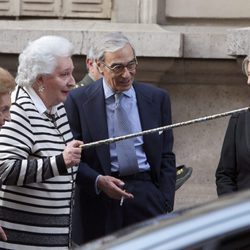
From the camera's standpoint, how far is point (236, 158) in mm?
7184

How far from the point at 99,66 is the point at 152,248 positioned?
12.1ft

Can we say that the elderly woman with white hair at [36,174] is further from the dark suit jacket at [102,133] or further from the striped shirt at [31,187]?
the dark suit jacket at [102,133]

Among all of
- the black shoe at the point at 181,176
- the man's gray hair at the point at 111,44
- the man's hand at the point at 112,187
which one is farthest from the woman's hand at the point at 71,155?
the black shoe at the point at 181,176

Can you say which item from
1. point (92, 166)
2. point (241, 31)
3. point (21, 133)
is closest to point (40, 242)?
point (21, 133)

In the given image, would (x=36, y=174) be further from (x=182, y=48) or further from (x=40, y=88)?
(x=182, y=48)

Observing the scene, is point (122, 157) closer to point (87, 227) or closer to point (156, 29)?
point (87, 227)

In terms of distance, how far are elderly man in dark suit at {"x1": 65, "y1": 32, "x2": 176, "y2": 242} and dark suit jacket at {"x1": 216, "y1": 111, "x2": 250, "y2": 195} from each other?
316mm

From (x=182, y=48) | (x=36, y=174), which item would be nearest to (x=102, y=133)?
(x=36, y=174)

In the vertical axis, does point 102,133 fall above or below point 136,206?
above

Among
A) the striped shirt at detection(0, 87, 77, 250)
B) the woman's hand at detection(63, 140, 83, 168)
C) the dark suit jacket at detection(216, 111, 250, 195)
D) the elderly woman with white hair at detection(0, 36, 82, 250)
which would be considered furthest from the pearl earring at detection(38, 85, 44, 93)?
the dark suit jacket at detection(216, 111, 250, 195)

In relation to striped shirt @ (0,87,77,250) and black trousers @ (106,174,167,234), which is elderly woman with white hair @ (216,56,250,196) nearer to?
black trousers @ (106,174,167,234)

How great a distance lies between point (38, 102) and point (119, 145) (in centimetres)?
74

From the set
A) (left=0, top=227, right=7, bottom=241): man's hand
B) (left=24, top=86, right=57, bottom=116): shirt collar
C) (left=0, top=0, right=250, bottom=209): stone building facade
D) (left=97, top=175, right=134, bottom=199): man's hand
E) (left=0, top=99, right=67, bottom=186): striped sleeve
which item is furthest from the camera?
(left=0, top=0, right=250, bottom=209): stone building facade

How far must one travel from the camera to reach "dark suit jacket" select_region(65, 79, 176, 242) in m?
7.21
